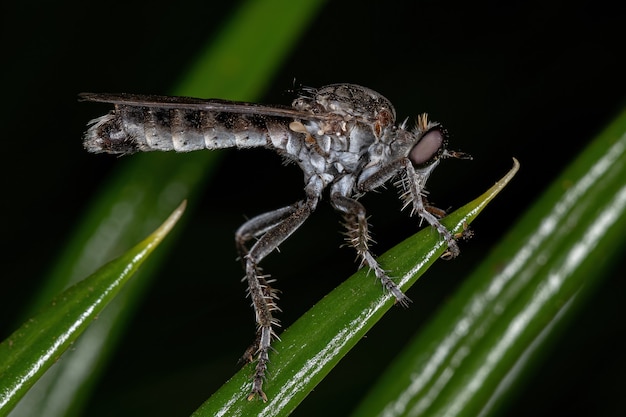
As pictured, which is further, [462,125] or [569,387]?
[462,125]

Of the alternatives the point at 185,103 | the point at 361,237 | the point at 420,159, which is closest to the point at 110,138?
the point at 185,103

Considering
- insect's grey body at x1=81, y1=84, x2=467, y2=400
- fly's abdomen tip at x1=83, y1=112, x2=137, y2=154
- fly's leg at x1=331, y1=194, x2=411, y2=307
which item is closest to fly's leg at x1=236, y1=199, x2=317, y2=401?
insect's grey body at x1=81, y1=84, x2=467, y2=400

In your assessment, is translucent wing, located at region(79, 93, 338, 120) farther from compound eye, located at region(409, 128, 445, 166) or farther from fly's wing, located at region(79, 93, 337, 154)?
compound eye, located at region(409, 128, 445, 166)

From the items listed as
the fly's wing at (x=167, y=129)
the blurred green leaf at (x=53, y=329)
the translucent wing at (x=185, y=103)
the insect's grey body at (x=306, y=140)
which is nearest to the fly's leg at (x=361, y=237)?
the insect's grey body at (x=306, y=140)

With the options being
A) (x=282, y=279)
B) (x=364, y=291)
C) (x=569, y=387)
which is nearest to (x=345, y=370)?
(x=282, y=279)

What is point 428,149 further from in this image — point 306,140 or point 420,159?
point 306,140

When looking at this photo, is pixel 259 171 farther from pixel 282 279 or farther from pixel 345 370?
pixel 345 370

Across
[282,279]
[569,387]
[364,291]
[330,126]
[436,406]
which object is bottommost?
[569,387]
